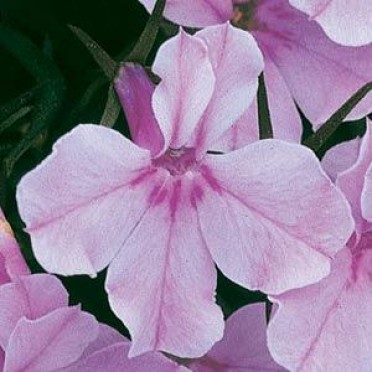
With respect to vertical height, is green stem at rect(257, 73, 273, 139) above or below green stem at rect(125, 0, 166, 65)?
below

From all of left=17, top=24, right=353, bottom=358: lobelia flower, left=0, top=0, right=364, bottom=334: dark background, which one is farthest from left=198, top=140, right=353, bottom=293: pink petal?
left=0, top=0, right=364, bottom=334: dark background

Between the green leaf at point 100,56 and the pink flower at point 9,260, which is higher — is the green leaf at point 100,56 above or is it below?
above

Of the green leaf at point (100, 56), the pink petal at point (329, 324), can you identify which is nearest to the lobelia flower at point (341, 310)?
the pink petal at point (329, 324)

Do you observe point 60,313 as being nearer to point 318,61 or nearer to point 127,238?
point 127,238

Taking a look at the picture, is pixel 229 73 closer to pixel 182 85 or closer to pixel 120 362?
pixel 182 85

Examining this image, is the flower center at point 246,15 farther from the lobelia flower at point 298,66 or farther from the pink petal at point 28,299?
the pink petal at point 28,299

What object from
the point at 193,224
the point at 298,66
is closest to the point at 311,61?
the point at 298,66

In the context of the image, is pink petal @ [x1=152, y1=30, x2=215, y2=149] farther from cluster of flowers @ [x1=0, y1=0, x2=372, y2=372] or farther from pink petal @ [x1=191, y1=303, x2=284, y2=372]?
Result: pink petal @ [x1=191, y1=303, x2=284, y2=372]
